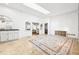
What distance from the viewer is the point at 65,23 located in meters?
2.25

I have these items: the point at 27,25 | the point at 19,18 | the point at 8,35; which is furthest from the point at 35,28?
the point at 8,35

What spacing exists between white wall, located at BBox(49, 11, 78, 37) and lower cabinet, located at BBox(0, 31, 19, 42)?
960mm

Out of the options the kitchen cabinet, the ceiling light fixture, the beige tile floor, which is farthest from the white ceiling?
the beige tile floor

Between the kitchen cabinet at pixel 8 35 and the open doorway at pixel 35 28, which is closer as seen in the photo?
the kitchen cabinet at pixel 8 35

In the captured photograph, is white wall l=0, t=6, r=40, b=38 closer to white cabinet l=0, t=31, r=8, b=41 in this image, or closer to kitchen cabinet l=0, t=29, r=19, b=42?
kitchen cabinet l=0, t=29, r=19, b=42

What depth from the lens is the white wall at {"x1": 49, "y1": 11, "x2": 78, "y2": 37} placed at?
6.99ft

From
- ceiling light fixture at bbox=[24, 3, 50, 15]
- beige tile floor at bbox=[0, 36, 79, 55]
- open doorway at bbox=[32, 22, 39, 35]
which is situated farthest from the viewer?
open doorway at bbox=[32, 22, 39, 35]

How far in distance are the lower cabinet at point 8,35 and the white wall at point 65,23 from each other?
3.15 ft

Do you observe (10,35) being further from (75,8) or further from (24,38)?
(75,8)

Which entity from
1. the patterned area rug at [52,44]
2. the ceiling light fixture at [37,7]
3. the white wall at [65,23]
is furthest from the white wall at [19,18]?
the white wall at [65,23]

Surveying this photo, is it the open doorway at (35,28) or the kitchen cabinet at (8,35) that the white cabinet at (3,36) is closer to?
the kitchen cabinet at (8,35)

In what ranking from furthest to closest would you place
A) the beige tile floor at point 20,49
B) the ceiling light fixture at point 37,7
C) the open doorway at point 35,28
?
the open doorway at point 35,28 → the ceiling light fixture at point 37,7 → the beige tile floor at point 20,49

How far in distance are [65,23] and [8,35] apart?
1559mm

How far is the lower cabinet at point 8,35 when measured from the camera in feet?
6.90
